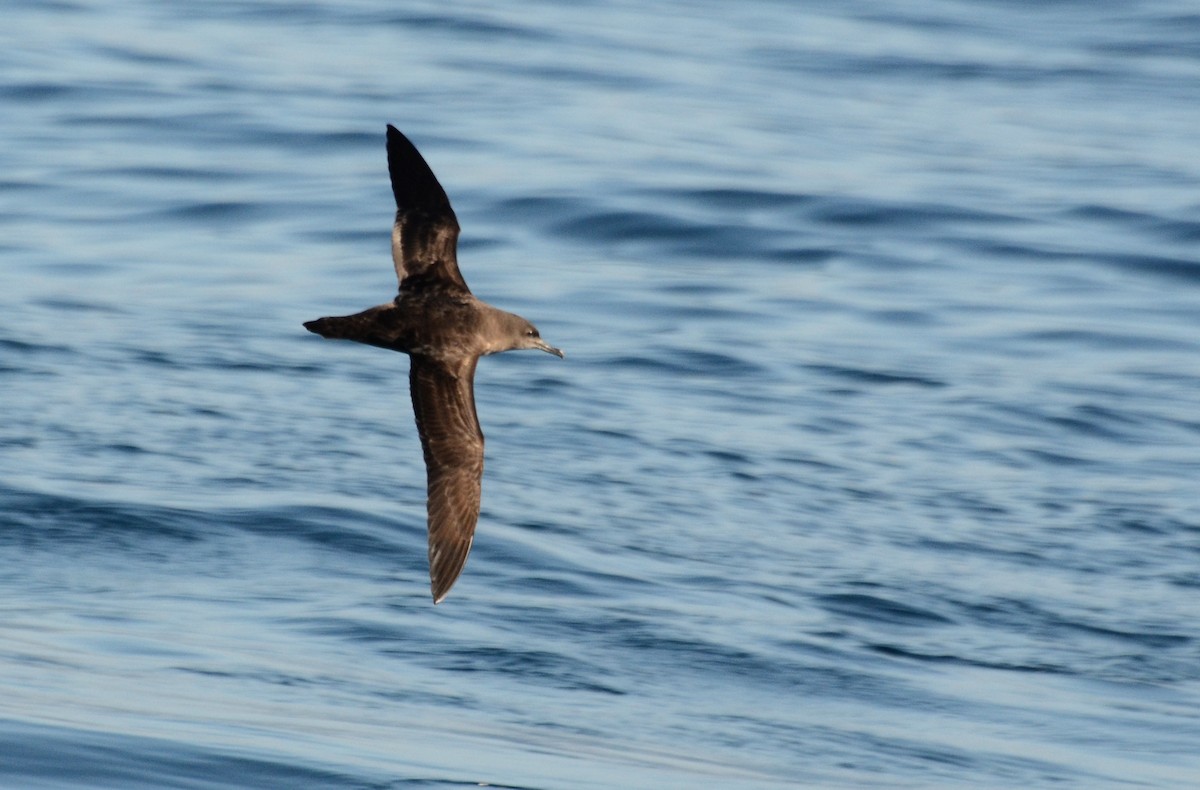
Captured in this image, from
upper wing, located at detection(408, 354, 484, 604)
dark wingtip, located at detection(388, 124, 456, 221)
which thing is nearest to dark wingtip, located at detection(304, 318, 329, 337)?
upper wing, located at detection(408, 354, 484, 604)

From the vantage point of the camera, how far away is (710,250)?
587 inches

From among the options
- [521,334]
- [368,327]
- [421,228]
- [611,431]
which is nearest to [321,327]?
[368,327]

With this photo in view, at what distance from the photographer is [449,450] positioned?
6.73 metres

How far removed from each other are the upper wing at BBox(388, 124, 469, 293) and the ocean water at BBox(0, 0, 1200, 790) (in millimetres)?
1696

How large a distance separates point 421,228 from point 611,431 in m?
4.62

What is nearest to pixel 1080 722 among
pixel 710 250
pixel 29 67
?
pixel 710 250

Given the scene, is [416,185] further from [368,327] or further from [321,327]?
[321,327]

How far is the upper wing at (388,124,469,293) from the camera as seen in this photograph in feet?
22.4

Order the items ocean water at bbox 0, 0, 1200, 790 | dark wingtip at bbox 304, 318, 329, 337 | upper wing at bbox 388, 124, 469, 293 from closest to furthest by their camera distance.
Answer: dark wingtip at bbox 304, 318, 329, 337 → upper wing at bbox 388, 124, 469, 293 → ocean water at bbox 0, 0, 1200, 790

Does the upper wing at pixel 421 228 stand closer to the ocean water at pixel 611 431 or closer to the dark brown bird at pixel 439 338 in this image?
the dark brown bird at pixel 439 338

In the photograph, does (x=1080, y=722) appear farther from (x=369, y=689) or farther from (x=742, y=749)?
(x=369, y=689)

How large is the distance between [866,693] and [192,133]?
35.4ft

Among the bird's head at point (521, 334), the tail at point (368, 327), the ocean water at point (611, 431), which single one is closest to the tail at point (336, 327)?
the tail at point (368, 327)

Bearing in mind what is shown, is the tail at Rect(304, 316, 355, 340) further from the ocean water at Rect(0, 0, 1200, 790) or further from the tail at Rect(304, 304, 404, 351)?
the ocean water at Rect(0, 0, 1200, 790)
